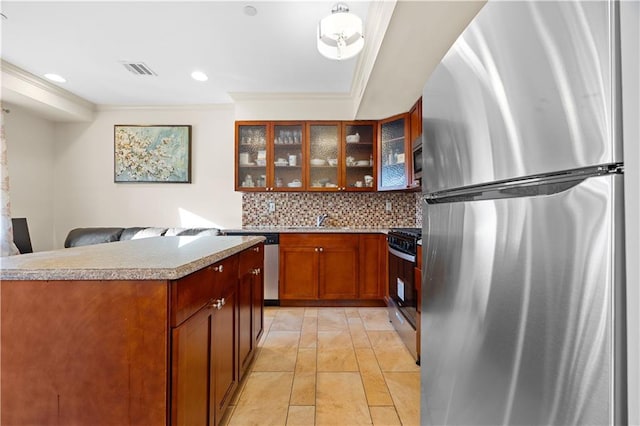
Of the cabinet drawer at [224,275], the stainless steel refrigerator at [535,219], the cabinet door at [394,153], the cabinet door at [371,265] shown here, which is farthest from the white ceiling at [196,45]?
the cabinet drawer at [224,275]

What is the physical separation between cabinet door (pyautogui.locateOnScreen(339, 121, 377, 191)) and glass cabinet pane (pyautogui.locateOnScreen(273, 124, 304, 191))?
56 cm

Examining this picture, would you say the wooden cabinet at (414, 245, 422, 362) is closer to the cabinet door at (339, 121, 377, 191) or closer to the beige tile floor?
the beige tile floor

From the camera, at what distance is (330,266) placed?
3.41 metres

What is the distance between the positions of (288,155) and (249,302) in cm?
231

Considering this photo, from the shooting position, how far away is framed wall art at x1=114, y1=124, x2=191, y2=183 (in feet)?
13.6

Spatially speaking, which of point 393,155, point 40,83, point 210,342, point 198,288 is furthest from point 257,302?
point 40,83

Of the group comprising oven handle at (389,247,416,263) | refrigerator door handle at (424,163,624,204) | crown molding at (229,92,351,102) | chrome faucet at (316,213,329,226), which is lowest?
oven handle at (389,247,416,263)

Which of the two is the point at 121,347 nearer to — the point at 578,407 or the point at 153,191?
the point at 578,407

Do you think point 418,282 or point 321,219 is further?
point 321,219

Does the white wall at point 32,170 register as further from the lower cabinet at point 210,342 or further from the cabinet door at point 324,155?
the lower cabinet at point 210,342

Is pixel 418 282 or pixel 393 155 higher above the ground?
pixel 393 155

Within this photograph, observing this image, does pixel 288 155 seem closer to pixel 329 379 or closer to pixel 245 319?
pixel 245 319

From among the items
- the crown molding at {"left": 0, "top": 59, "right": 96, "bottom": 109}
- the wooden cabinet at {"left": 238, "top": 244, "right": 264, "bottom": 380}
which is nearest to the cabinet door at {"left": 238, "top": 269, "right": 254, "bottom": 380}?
the wooden cabinet at {"left": 238, "top": 244, "right": 264, "bottom": 380}

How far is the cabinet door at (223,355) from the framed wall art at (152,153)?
3171mm
